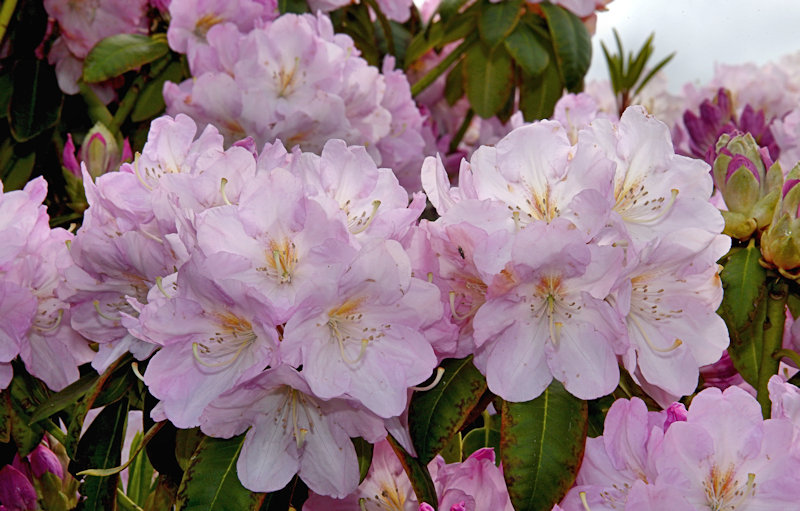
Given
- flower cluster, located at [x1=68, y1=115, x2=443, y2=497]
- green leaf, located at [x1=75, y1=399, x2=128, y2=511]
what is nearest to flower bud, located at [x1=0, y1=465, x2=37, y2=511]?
green leaf, located at [x1=75, y1=399, x2=128, y2=511]

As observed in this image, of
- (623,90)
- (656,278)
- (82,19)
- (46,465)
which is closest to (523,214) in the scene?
(656,278)

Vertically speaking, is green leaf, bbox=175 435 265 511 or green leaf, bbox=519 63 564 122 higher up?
green leaf, bbox=175 435 265 511

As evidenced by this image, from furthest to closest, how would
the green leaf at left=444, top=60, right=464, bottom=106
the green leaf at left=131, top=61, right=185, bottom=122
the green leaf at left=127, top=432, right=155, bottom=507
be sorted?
the green leaf at left=444, top=60, right=464, bottom=106 → the green leaf at left=131, top=61, right=185, bottom=122 → the green leaf at left=127, top=432, right=155, bottom=507

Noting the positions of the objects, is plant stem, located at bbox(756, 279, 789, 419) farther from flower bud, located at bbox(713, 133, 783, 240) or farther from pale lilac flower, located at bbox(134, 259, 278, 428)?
pale lilac flower, located at bbox(134, 259, 278, 428)

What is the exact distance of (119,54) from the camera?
1083 millimetres

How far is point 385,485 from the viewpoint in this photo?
2.19ft

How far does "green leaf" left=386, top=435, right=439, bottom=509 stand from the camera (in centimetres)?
59

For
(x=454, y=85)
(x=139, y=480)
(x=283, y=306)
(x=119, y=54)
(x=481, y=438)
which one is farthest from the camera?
(x=454, y=85)

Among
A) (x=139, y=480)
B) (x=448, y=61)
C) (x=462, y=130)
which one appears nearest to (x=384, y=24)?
(x=448, y=61)

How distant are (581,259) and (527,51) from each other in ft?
2.73

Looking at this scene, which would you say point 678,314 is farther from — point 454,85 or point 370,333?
point 454,85

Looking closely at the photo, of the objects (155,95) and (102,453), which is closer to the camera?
(102,453)

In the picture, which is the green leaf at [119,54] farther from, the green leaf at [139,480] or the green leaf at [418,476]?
the green leaf at [418,476]

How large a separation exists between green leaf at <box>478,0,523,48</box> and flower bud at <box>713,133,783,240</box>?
598mm
